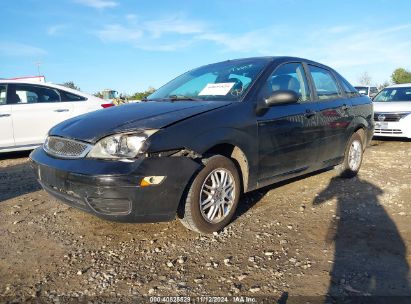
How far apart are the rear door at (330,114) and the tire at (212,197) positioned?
151cm

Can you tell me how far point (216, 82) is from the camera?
4.16 m

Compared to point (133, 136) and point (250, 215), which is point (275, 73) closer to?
point (250, 215)

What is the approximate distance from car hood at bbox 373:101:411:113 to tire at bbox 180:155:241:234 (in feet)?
21.6

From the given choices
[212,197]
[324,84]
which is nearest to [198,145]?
[212,197]

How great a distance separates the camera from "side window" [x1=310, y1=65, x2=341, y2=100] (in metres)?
4.77

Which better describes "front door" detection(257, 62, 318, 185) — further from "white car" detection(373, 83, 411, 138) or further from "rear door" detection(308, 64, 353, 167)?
"white car" detection(373, 83, 411, 138)

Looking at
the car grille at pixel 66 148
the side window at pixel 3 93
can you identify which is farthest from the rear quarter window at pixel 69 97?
the car grille at pixel 66 148

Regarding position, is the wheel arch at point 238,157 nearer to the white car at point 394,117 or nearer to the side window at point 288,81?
the side window at point 288,81

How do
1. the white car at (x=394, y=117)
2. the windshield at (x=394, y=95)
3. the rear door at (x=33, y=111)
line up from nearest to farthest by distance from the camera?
the rear door at (x=33, y=111), the white car at (x=394, y=117), the windshield at (x=394, y=95)

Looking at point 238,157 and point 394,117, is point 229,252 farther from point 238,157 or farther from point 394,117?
point 394,117

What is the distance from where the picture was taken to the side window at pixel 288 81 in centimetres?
400

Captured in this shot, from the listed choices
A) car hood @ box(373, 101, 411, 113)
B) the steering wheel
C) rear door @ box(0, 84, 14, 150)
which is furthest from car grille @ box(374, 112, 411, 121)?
rear door @ box(0, 84, 14, 150)

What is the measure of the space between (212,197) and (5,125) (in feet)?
16.2

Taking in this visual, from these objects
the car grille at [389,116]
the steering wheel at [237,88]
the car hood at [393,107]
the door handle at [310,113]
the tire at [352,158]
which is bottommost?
the tire at [352,158]
